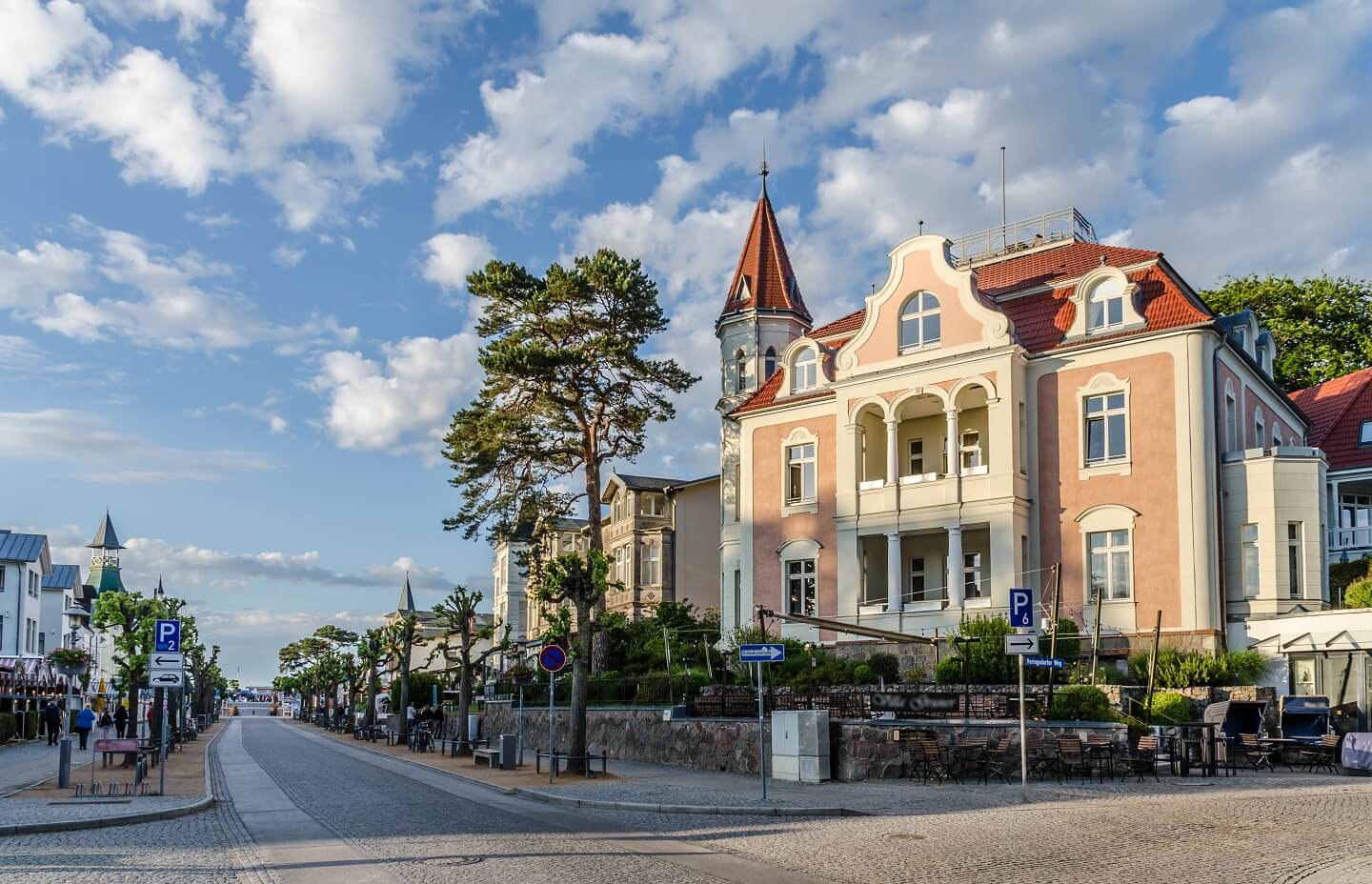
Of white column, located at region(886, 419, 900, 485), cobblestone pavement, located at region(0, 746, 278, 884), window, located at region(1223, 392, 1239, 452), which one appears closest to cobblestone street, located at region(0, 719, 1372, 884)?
cobblestone pavement, located at region(0, 746, 278, 884)

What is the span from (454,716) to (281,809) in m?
36.2

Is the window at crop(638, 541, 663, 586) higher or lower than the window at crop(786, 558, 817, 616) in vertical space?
higher

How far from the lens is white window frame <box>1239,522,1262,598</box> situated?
33.0m

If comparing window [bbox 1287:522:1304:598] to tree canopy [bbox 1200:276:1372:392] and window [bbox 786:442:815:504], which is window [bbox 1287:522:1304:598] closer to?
window [bbox 786:442:815:504]

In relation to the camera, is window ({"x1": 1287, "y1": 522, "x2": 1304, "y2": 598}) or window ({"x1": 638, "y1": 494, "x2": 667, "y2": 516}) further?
window ({"x1": 638, "y1": 494, "x2": 667, "y2": 516})

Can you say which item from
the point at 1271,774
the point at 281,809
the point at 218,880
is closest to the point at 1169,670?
the point at 1271,774

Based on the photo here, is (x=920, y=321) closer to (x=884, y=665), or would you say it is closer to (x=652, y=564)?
(x=884, y=665)

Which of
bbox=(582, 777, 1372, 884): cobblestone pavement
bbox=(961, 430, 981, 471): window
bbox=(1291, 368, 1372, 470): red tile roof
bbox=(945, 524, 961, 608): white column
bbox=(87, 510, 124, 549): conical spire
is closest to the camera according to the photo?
bbox=(582, 777, 1372, 884): cobblestone pavement

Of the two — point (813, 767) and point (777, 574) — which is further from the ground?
point (777, 574)

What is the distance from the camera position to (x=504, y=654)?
58.3m

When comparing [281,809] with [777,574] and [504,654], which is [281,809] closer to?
[777,574]

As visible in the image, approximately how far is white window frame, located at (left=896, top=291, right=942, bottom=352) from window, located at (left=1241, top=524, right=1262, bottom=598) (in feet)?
32.0

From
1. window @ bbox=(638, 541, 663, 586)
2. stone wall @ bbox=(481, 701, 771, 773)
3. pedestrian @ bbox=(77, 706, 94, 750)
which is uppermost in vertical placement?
window @ bbox=(638, 541, 663, 586)

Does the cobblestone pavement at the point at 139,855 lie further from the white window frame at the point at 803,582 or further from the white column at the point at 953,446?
the white window frame at the point at 803,582
